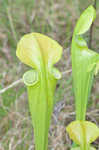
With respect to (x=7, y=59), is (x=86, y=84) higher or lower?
lower

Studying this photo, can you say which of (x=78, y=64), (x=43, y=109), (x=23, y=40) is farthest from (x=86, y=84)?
(x=23, y=40)

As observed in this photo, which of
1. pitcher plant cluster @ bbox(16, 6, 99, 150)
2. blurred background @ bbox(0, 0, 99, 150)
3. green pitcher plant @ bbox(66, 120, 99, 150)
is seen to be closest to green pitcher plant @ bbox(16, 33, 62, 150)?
pitcher plant cluster @ bbox(16, 6, 99, 150)

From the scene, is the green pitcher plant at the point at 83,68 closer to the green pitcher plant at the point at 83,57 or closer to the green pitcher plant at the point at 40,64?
the green pitcher plant at the point at 83,57

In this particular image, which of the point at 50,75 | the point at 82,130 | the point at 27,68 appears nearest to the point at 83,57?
the point at 50,75

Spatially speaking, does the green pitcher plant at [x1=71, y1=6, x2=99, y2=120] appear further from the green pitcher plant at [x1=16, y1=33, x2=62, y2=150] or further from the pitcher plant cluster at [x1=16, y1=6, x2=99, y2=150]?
the green pitcher plant at [x1=16, y1=33, x2=62, y2=150]

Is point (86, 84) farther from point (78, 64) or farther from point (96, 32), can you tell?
point (96, 32)

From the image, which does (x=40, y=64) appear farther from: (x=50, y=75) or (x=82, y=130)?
(x=82, y=130)

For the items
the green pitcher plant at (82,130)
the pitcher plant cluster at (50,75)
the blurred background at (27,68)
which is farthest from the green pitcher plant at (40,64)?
the blurred background at (27,68)
